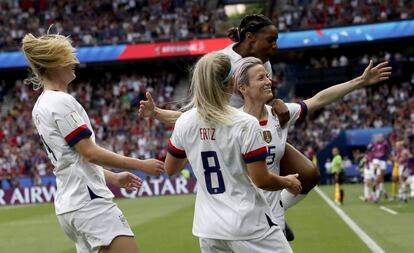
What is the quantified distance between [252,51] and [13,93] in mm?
39167

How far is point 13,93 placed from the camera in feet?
145

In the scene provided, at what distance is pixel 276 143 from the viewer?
20.9 feet

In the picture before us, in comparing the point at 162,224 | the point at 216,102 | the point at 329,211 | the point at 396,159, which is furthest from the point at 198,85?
the point at 396,159

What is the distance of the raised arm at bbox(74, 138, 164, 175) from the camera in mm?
5070

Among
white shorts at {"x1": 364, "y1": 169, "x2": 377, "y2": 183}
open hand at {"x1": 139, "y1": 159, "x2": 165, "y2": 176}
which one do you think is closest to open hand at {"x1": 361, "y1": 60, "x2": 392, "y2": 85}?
open hand at {"x1": 139, "y1": 159, "x2": 165, "y2": 176}

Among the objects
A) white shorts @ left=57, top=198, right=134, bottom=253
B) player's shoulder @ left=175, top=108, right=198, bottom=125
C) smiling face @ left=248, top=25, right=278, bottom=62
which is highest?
smiling face @ left=248, top=25, right=278, bottom=62

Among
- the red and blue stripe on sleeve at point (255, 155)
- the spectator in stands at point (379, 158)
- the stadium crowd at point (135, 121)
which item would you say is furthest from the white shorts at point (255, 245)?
the stadium crowd at point (135, 121)

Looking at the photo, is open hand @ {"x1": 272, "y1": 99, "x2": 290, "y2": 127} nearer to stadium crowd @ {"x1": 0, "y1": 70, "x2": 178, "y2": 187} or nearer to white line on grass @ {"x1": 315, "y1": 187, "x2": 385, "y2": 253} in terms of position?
white line on grass @ {"x1": 315, "y1": 187, "x2": 385, "y2": 253}

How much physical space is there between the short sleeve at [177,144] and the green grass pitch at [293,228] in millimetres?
6746

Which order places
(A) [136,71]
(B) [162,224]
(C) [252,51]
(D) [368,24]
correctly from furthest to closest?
(A) [136,71] < (D) [368,24] < (B) [162,224] < (C) [252,51]

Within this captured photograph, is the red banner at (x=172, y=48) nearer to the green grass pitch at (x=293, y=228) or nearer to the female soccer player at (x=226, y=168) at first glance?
the green grass pitch at (x=293, y=228)

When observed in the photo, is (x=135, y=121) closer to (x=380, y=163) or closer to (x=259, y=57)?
(x=380, y=163)

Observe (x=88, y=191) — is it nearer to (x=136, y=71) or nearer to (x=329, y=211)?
(x=329, y=211)

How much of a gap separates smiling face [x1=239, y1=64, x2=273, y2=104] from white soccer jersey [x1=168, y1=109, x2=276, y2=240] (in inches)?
20.9
